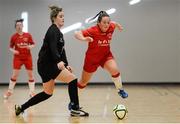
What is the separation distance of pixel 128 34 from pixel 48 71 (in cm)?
844

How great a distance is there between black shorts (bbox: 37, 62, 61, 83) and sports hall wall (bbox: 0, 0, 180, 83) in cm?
812

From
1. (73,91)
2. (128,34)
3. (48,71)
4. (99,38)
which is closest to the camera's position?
(48,71)

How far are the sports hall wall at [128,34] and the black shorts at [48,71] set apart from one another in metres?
8.12

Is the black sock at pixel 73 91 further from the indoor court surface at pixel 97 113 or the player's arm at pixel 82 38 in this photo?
the player's arm at pixel 82 38

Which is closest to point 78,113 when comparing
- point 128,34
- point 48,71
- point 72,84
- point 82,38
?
point 72,84

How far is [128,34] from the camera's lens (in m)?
14.3

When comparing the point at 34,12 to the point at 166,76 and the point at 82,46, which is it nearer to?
the point at 82,46

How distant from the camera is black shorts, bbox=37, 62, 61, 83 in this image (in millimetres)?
6164

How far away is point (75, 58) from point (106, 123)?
28.3ft

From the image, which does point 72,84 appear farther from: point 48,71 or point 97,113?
point 97,113

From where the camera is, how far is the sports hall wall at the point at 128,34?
1419 centimetres

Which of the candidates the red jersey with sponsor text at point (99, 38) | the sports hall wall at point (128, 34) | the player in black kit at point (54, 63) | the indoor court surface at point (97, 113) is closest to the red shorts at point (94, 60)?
the red jersey with sponsor text at point (99, 38)

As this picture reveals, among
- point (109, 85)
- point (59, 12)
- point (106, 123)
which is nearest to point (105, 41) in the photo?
point (59, 12)

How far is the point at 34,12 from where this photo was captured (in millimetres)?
14266
